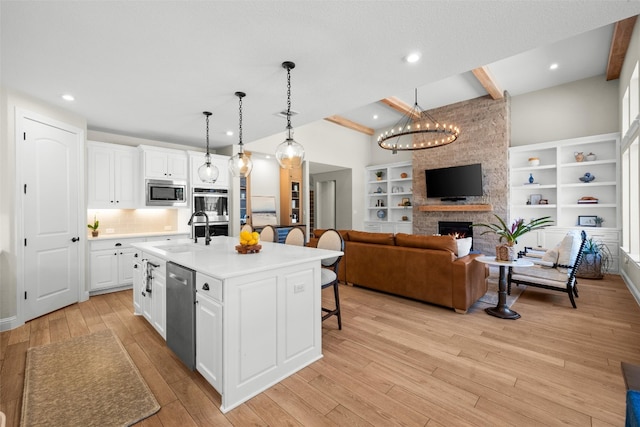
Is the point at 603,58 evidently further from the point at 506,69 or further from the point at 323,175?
the point at 323,175

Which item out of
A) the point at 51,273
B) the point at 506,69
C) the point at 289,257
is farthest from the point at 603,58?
the point at 51,273

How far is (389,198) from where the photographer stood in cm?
847

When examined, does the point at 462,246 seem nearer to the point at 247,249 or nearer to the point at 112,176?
the point at 247,249

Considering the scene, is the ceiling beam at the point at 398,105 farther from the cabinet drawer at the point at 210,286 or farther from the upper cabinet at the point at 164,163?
the cabinet drawer at the point at 210,286

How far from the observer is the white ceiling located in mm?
1922

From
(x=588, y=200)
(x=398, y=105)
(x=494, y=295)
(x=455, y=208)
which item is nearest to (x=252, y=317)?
(x=494, y=295)

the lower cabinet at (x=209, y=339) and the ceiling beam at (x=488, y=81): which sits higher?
the ceiling beam at (x=488, y=81)

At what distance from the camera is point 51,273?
3.56 meters

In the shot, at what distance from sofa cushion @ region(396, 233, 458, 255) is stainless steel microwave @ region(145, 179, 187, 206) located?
3966 mm

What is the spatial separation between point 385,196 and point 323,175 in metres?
2.20

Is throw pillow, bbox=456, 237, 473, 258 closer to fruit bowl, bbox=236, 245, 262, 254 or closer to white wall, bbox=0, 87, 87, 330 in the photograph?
fruit bowl, bbox=236, 245, 262, 254

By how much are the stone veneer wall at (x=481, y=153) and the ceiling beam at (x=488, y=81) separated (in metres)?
0.27

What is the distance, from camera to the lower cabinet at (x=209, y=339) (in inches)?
72.4

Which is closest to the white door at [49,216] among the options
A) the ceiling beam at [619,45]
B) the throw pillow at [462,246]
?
the throw pillow at [462,246]
